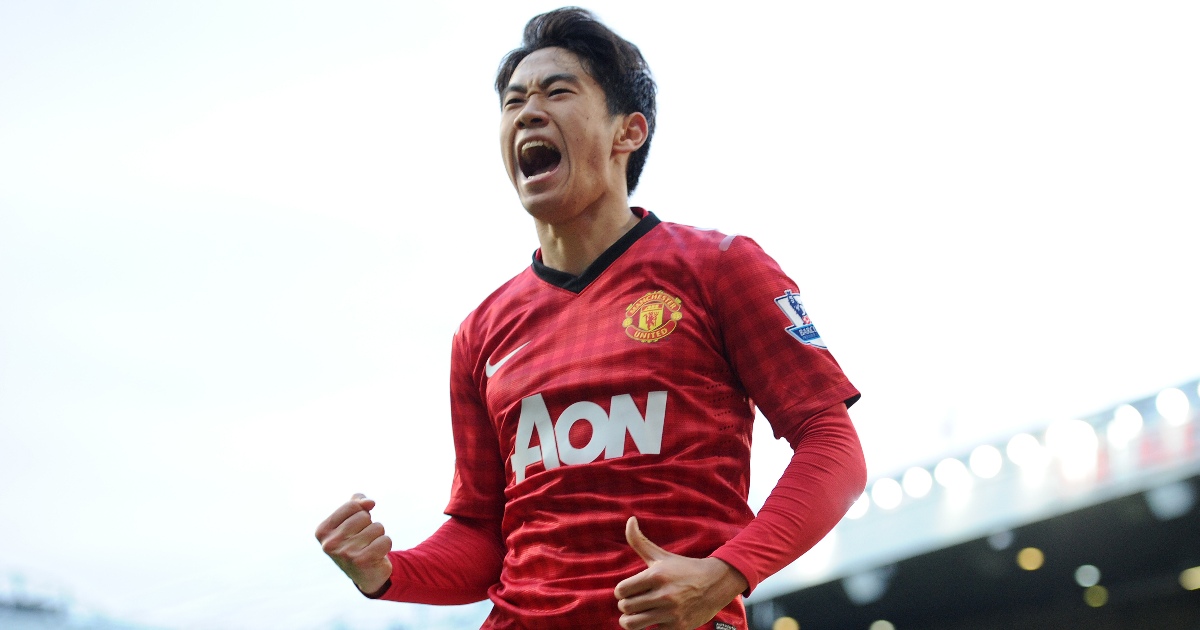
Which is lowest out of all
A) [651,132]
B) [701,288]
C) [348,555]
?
[348,555]

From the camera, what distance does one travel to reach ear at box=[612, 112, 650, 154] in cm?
129

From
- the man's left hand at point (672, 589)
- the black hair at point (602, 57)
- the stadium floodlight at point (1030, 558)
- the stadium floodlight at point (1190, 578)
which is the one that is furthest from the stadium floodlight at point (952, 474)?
the man's left hand at point (672, 589)

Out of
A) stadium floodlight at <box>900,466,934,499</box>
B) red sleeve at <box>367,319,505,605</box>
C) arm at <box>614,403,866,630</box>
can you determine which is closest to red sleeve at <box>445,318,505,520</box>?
red sleeve at <box>367,319,505,605</box>

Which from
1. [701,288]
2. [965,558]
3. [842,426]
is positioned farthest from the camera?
[965,558]

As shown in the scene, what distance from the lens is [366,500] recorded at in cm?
104

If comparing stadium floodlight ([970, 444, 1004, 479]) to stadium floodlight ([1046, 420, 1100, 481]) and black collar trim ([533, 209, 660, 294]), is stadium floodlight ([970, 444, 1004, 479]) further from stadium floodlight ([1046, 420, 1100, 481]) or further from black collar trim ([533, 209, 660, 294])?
black collar trim ([533, 209, 660, 294])

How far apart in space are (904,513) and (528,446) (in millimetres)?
7457

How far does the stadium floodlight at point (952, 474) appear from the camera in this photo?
8.06 m

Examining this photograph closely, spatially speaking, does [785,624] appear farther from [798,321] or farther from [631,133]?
[798,321]

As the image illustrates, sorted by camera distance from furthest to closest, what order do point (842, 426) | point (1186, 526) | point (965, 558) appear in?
point (965, 558)
point (1186, 526)
point (842, 426)

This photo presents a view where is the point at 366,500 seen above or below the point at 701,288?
below

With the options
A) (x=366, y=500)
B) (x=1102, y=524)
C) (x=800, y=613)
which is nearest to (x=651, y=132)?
(x=366, y=500)

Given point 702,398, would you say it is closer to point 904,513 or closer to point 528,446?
point 528,446

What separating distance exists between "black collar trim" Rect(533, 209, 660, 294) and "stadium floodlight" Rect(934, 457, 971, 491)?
739 cm
